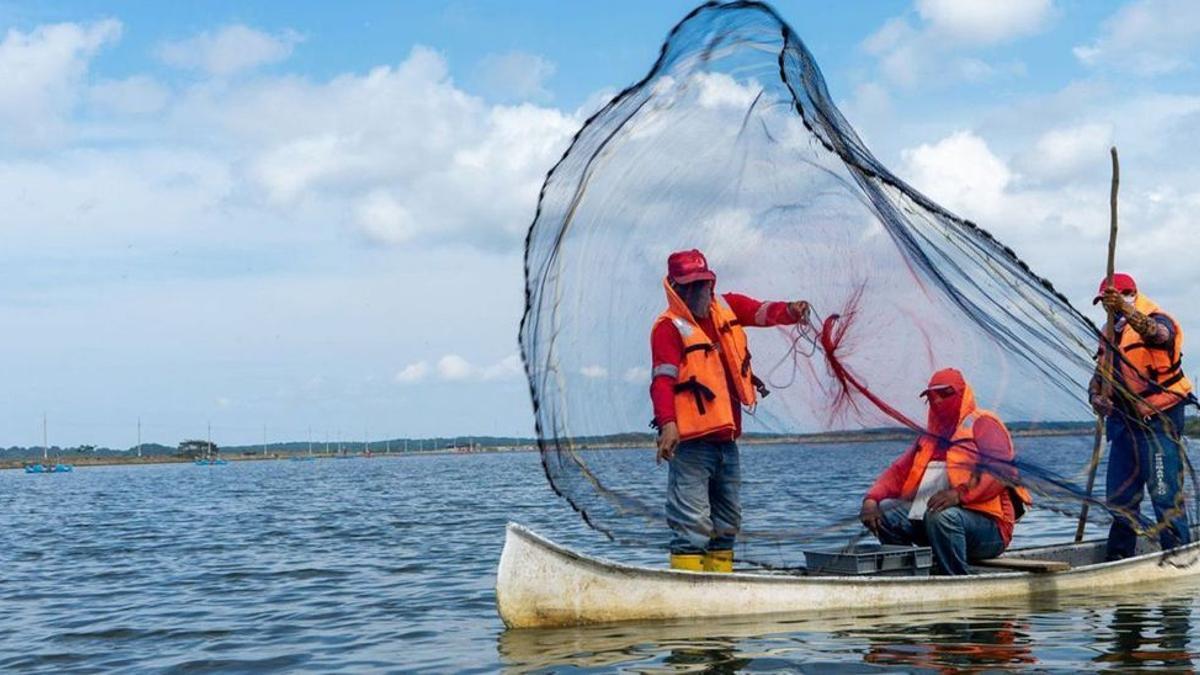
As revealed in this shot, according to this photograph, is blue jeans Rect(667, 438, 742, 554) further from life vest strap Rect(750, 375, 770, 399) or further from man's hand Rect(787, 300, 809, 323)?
man's hand Rect(787, 300, 809, 323)

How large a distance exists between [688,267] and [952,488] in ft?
8.95

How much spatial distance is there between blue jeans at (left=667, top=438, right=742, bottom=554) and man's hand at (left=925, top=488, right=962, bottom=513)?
1492 mm

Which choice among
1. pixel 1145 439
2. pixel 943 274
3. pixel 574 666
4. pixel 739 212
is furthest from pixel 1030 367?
pixel 574 666

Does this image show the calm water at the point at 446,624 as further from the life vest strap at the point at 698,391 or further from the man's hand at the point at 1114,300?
the man's hand at the point at 1114,300

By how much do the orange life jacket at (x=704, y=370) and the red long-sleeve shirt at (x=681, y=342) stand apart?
4 cm

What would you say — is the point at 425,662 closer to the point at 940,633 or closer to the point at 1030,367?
the point at 940,633

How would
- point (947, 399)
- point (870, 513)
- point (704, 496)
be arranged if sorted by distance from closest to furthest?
point (704, 496), point (947, 399), point (870, 513)

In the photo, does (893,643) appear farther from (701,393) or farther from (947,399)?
(701,393)

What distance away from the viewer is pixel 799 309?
9164 millimetres

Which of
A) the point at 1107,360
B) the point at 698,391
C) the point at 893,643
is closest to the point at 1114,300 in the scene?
the point at 1107,360

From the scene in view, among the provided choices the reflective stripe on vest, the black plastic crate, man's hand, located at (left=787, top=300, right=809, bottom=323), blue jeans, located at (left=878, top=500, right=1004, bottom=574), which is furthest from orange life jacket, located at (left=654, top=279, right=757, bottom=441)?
blue jeans, located at (left=878, top=500, right=1004, bottom=574)

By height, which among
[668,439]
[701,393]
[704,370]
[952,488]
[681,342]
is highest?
[681,342]

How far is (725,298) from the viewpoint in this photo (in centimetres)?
937

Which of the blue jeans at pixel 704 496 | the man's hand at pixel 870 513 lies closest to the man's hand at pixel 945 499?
the man's hand at pixel 870 513
